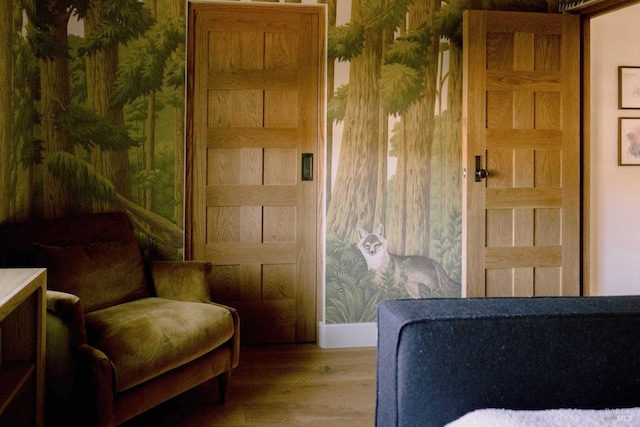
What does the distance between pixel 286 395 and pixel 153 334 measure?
81 centimetres

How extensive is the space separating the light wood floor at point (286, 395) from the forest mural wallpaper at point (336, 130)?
409 mm

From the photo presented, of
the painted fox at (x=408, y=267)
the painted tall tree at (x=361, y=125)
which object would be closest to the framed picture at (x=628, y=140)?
the painted fox at (x=408, y=267)

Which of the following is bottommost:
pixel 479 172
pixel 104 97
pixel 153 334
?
pixel 153 334

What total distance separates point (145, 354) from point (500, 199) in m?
2.23

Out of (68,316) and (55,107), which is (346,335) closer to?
(68,316)

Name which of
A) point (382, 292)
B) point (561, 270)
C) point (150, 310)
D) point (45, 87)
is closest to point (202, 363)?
point (150, 310)

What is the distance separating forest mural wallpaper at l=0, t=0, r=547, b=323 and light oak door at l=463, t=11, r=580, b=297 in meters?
0.27

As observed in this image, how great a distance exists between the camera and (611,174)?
4.54 m

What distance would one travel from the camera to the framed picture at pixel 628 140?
→ 178 inches

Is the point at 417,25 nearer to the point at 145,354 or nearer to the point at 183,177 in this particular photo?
the point at 183,177

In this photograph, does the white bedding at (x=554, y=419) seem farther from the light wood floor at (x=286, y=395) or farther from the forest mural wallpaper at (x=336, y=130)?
the forest mural wallpaper at (x=336, y=130)

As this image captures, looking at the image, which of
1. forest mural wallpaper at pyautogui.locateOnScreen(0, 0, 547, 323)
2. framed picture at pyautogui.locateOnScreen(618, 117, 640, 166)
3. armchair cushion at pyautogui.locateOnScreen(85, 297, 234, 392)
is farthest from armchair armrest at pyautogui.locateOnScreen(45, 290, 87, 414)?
framed picture at pyautogui.locateOnScreen(618, 117, 640, 166)

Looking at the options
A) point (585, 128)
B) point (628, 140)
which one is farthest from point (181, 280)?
point (628, 140)

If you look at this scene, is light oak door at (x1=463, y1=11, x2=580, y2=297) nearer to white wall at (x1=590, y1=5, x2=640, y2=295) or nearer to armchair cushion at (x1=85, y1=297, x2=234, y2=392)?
white wall at (x1=590, y1=5, x2=640, y2=295)
